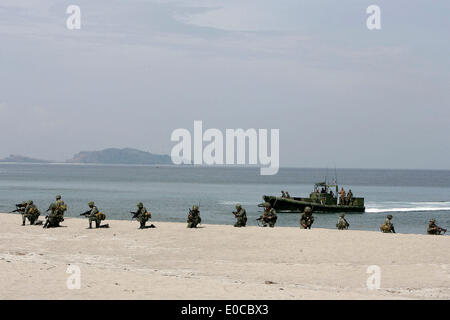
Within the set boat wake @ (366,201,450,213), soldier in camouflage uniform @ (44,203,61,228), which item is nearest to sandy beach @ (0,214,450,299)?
soldier in camouflage uniform @ (44,203,61,228)

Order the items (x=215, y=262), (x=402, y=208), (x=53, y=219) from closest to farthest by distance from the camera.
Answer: (x=215, y=262), (x=53, y=219), (x=402, y=208)

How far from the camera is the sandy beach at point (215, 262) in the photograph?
12.8 metres

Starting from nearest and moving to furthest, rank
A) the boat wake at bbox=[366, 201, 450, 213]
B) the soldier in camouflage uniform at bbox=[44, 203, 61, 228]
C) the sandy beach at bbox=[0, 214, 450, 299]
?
the sandy beach at bbox=[0, 214, 450, 299] → the soldier in camouflage uniform at bbox=[44, 203, 61, 228] → the boat wake at bbox=[366, 201, 450, 213]

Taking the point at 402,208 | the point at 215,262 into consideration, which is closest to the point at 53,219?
the point at 215,262

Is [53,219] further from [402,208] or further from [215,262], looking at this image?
[402,208]

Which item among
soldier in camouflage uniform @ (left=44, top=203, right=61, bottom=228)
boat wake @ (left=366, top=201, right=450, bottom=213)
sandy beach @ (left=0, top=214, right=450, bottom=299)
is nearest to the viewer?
sandy beach @ (left=0, top=214, right=450, bottom=299)

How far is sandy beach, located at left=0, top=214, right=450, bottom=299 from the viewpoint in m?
12.8

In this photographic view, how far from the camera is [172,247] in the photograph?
72.6 feet

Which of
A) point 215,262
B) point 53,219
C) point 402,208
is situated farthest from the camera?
point 402,208

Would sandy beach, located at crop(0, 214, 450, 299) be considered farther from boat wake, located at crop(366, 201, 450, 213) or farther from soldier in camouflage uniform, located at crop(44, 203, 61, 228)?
boat wake, located at crop(366, 201, 450, 213)

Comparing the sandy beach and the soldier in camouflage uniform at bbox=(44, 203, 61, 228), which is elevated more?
the soldier in camouflage uniform at bbox=(44, 203, 61, 228)

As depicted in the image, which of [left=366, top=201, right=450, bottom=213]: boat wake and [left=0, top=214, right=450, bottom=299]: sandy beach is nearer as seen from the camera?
[left=0, top=214, right=450, bottom=299]: sandy beach

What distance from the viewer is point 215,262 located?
61.9ft
